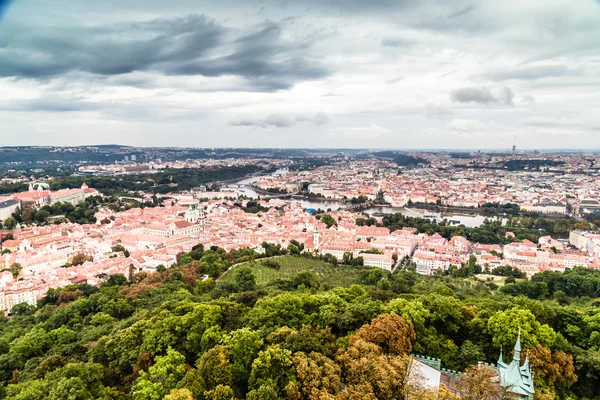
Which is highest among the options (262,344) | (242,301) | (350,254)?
(262,344)

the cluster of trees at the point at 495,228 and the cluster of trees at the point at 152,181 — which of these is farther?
the cluster of trees at the point at 152,181

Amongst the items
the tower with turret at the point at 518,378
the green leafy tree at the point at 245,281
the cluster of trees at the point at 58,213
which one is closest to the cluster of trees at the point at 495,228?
the green leafy tree at the point at 245,281

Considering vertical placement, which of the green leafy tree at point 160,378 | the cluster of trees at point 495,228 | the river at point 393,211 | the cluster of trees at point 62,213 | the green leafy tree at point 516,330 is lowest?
the river at point 393,211

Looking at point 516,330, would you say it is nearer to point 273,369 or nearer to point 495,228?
point 273,369

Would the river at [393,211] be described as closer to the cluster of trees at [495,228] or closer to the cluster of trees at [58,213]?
the cluster of trees at [495,228]

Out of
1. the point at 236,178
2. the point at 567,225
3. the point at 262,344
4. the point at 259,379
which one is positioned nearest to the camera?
the point at 259,379

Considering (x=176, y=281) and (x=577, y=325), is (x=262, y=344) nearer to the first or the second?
(x=577, y=325)

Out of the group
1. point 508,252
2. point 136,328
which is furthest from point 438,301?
point 508,252

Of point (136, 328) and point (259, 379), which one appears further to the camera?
point (136, 328)
